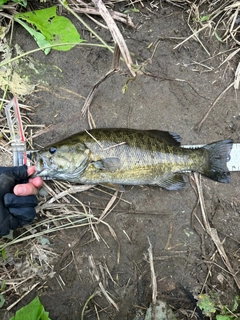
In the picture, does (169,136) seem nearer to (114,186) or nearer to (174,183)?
(174,183)

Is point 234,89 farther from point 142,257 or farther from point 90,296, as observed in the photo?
point 90,296

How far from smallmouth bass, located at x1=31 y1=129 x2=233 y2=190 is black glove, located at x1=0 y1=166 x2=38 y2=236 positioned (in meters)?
0.24

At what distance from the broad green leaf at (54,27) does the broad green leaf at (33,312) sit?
2.90 meters

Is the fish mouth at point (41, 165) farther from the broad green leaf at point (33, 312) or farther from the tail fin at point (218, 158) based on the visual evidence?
the tail fin at point (218, 158)

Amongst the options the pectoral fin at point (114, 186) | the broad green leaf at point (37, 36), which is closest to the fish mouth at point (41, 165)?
the pectoral fin at point (114, 186)

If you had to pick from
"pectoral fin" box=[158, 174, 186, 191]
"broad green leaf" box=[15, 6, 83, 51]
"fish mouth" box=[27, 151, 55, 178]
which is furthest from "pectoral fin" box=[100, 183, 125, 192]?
"broad green leaf" box=[15, 6, 83, 51]

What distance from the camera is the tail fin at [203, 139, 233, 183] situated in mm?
4086

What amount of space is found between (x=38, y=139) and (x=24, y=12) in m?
1.56

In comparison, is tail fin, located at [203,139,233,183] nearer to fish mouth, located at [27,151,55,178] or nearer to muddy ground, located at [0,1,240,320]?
muddy ground, located at [0,1,240,320]

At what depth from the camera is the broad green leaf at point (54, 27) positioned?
421 cm

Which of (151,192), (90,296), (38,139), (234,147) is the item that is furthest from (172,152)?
(90,296)

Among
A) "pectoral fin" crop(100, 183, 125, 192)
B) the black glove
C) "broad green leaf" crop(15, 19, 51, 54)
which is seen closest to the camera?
the black glove

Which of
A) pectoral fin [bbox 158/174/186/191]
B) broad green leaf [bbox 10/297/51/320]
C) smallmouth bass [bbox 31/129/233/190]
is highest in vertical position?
smallmouth bass [bbox 31/129/233/190]

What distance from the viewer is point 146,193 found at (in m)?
4.23
